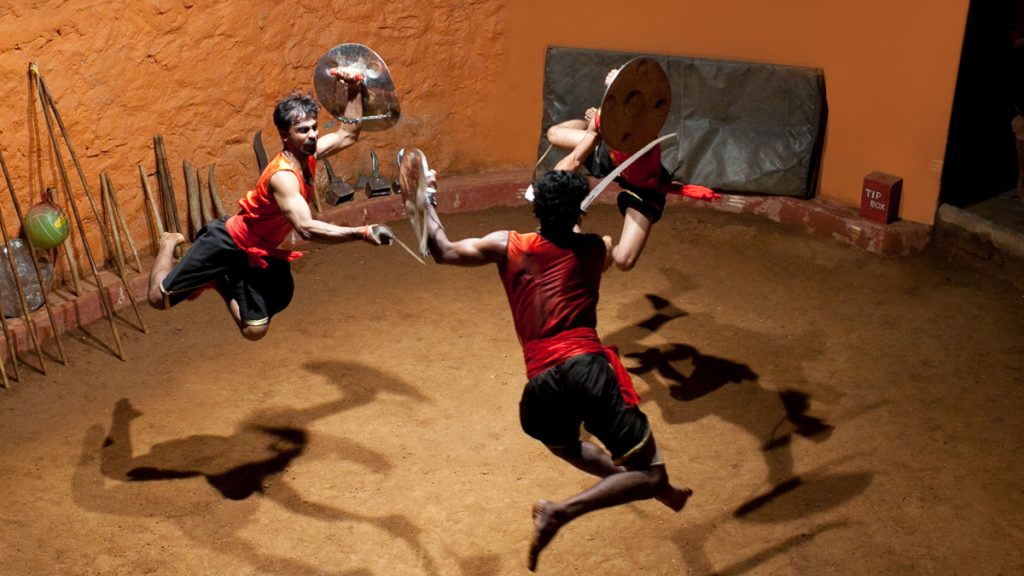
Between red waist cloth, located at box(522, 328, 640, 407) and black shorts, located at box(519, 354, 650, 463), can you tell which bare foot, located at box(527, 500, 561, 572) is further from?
red waist cloth, located at box(522, 328, 640, 407)

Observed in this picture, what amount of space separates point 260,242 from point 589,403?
240 cm

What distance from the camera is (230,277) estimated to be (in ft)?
22.0

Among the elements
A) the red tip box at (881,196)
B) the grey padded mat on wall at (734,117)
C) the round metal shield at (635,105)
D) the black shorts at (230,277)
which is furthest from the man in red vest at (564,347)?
the red tip box at (881,196)

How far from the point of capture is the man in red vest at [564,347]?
5219 millimetres

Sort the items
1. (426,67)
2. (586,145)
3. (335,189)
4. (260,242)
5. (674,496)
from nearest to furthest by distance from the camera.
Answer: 1. (674,496)
2. (260,242)
3. (586,145)
4. (335,189)
5. (426,67)

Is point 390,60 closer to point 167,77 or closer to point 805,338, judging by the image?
point 167,77

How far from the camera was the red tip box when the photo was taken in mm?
9758

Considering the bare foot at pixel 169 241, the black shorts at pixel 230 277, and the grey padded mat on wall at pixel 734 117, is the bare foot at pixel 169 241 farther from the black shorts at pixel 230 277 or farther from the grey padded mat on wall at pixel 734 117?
the grey padded mat on wall at pixel 734 117

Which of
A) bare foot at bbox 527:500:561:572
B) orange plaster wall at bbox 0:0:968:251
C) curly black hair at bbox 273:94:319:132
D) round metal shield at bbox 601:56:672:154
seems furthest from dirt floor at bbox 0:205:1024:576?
curly black hair at bbox 273:94:319:132

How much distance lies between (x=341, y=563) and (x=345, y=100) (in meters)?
2.81

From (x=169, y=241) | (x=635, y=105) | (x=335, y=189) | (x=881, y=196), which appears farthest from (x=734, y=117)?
(x=169, y=241)

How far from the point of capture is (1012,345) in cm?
815

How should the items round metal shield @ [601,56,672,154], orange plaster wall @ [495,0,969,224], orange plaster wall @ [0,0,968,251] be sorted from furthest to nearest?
orange plaster wall @ [495,0,969,224] → orange plaster wall @ [0,0,968,251] → round metal shield @ [601,56,672,154]

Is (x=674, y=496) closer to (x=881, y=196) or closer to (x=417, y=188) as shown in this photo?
(x=417, y=188)
